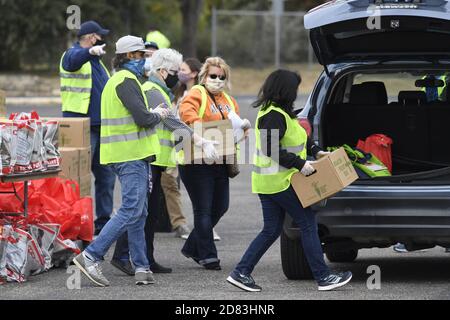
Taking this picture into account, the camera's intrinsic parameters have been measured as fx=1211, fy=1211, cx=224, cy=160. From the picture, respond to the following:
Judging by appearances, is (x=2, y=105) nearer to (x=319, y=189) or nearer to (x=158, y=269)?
(x=158, y=269)

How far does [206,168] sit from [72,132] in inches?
70.4

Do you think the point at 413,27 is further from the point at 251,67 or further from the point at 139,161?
the point at 251,67

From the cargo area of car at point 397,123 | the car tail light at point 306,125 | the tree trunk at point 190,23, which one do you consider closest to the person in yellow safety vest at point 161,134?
the car tail light at point 306,125

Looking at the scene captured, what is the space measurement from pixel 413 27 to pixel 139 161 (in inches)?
84.9

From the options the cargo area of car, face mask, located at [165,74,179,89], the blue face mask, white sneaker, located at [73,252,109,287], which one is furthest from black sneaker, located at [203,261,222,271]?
the blue face mask

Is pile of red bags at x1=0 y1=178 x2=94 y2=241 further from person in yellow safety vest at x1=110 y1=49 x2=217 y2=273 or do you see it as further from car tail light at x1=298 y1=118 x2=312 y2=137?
car tail light at x1=298 y1=118 x2=312 y2=137

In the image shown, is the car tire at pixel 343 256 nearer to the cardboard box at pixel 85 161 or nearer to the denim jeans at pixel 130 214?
the denim jeans at pixel 130 214

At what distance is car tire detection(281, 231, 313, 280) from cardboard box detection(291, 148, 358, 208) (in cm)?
65

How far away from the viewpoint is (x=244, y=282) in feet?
27.6

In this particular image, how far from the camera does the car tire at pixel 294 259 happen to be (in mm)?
8781

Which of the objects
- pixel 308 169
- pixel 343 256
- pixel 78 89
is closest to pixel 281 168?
pixel 308 169

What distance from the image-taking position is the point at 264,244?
8.45 m

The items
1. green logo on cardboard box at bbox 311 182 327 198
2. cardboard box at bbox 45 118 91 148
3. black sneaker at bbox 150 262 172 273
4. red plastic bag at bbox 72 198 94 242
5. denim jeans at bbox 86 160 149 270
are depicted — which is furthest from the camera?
cardboard box at bbox 45 118 91 148

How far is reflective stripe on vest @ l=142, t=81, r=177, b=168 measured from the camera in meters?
9.27
